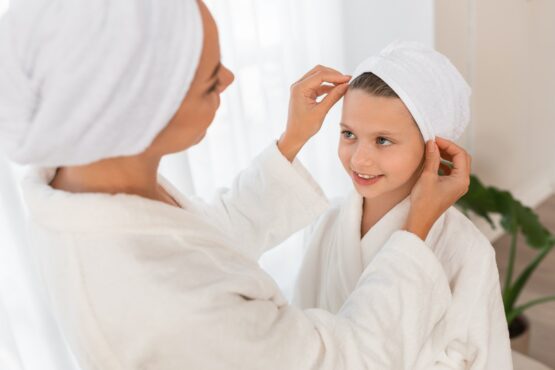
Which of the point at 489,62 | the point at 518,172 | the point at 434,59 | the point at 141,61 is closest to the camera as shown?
the point at 141,61

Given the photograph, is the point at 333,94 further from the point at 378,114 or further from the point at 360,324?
the point at 360,324

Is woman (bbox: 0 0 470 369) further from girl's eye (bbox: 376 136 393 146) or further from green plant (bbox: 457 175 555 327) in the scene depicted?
green plant (bbox: 457 175 555 327)

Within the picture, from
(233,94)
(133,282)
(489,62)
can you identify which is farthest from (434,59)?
(489,62)

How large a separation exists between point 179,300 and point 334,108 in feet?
5.32

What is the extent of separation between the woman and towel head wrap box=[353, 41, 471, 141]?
0.11m

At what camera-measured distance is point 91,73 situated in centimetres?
69

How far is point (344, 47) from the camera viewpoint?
229 centimetres

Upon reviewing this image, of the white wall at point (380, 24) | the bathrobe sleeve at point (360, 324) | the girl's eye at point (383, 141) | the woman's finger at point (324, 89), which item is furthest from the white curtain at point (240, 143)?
the bathrobe sleeve at point (360, 324)

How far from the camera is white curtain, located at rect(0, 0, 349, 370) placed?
1474 mm

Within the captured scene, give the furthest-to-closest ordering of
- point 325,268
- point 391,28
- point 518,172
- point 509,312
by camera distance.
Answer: point 518,172, point 391,28, point 509,312, point 325,268

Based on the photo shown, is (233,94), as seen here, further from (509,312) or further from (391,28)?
(509,312)

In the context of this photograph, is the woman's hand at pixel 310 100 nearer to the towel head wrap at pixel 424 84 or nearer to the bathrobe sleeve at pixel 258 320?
the towel head wrap at pixel 424 84

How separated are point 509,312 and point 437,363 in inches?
43.0

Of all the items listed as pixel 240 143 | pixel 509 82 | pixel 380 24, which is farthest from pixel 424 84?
pixel 509 82
